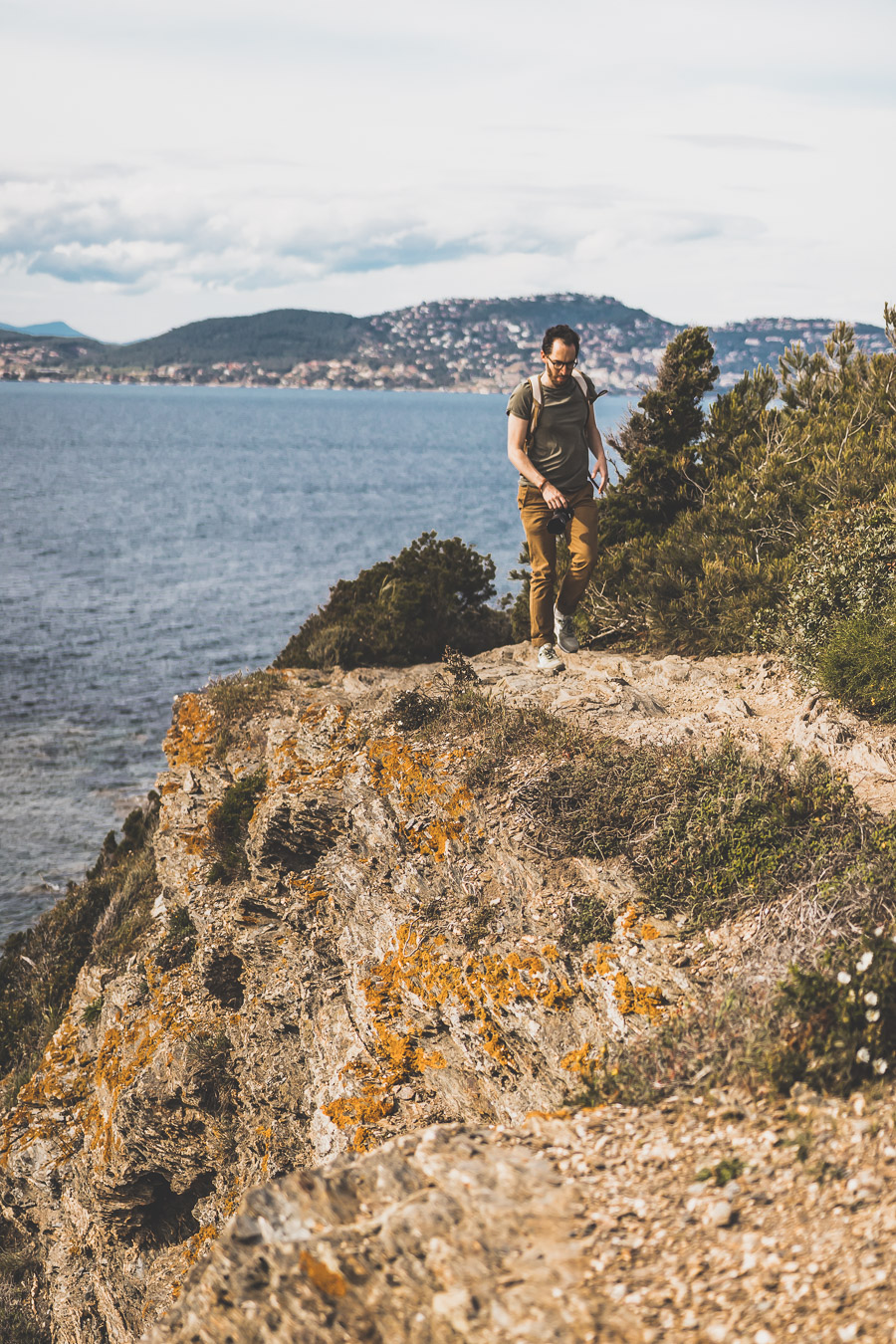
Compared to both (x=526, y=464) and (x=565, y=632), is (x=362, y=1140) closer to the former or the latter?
(x=565, y=632)

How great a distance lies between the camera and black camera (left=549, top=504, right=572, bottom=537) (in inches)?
376

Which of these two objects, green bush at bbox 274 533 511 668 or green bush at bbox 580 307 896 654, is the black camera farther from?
green bush at bbox 274 533 511 668

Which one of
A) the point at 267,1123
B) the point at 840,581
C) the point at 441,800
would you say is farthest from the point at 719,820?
the point at 267,1123

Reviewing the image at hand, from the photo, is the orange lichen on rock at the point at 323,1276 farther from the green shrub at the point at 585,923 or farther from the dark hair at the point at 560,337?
the dark hair at the point at 560,337

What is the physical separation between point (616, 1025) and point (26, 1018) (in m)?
13.1

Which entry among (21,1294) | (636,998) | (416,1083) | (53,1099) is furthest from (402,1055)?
(21,1294)

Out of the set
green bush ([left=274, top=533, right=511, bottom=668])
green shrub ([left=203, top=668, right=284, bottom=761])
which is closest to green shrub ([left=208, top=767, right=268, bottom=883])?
green shrub ([left=203, top=668, right=284, bottom=761])

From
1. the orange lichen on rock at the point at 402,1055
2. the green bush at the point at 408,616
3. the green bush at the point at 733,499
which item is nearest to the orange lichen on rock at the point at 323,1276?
the orange lichen on rock at the point at 402,1055

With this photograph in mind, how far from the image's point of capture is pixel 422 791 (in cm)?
801

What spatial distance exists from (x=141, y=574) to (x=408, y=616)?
3382cm

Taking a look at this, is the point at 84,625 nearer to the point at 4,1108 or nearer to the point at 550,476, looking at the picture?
the point at 4,1108

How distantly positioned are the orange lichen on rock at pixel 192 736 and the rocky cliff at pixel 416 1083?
2.2 inches

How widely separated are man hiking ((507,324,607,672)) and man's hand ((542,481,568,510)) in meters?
0.01

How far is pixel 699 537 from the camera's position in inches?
466
